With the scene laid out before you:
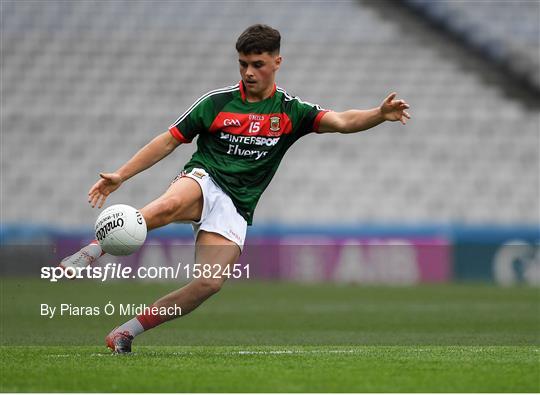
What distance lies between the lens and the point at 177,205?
7.03m

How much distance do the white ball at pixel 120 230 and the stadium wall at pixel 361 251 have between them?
44.2 feet

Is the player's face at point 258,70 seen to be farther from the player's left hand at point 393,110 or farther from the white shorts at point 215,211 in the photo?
the player's left hand at point 393,110

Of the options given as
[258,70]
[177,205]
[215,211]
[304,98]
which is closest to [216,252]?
[215,211]

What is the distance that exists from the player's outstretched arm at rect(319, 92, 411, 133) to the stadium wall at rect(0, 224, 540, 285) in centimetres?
1289

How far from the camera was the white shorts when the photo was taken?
23.8 ft

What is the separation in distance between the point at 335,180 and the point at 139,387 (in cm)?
1789

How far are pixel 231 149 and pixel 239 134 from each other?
0.12 metres

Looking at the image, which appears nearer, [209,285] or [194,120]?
[209,285]

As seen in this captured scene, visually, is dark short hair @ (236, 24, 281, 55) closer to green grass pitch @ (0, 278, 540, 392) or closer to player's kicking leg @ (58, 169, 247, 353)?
player's kicking leg @ (58, 169, 247, 353)

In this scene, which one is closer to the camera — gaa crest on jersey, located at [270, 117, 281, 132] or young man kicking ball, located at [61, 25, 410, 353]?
young man kicking ball, located at [61, 25, 410, 353]

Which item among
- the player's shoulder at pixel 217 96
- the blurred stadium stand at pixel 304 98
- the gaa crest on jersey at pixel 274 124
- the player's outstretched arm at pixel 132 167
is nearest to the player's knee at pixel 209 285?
the player's outstretched arm at pixel 132 167

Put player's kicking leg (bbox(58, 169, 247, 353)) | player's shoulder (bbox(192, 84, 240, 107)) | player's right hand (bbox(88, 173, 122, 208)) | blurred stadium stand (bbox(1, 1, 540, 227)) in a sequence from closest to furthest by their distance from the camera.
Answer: player's right hand (bbox(88, 173, 122, 208)) < player's kicking leg (bbox(58, 169, 247, 353)) < player's shoulder (bbox(192, 84, 240, 107)) < blurred stadium stand (bbox(1, 1, 540, 227))

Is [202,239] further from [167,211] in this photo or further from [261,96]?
[261,96]

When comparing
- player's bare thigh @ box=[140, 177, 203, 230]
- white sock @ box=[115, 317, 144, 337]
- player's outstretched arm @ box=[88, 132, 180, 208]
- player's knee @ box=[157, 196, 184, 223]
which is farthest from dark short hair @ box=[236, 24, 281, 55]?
white sock @ box=[115, 317, 144, 337]
